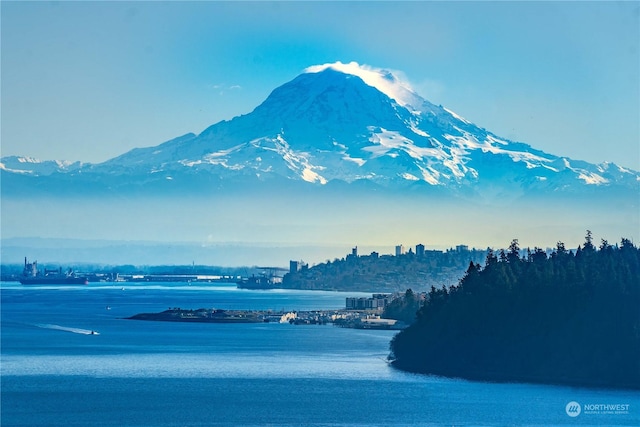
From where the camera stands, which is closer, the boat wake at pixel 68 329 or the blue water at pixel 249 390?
the blue water at pixel 249 390

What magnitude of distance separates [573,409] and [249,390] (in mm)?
17748

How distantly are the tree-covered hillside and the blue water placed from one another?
258 cm

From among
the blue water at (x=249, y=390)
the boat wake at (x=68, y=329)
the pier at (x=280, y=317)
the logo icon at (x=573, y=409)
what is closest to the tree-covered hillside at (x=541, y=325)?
the blue water at (x=249, y=390)

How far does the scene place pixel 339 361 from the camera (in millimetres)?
85188

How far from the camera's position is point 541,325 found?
7231cm

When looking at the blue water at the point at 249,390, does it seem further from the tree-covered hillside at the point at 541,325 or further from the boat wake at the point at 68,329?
the boat wake at the point at 68,329

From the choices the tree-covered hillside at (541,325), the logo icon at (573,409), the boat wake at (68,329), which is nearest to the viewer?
the logo icon at (573,409)

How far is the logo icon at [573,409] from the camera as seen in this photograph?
59759 mm

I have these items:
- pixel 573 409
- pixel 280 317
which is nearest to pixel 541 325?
pixel 573 409

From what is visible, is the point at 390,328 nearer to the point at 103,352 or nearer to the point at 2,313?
the point at 103,352

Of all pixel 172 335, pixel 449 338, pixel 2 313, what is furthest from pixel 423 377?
pixel 2 313

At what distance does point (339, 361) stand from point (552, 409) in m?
26.2

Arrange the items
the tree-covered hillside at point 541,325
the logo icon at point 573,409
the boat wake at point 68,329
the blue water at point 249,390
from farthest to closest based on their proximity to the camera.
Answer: the boat wake at point 68,329 → the tree-covered hillside at point 541,325 → the blue water at point 249,390 → the logo icon at point 573,409

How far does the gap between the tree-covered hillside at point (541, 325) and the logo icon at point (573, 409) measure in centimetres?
602
